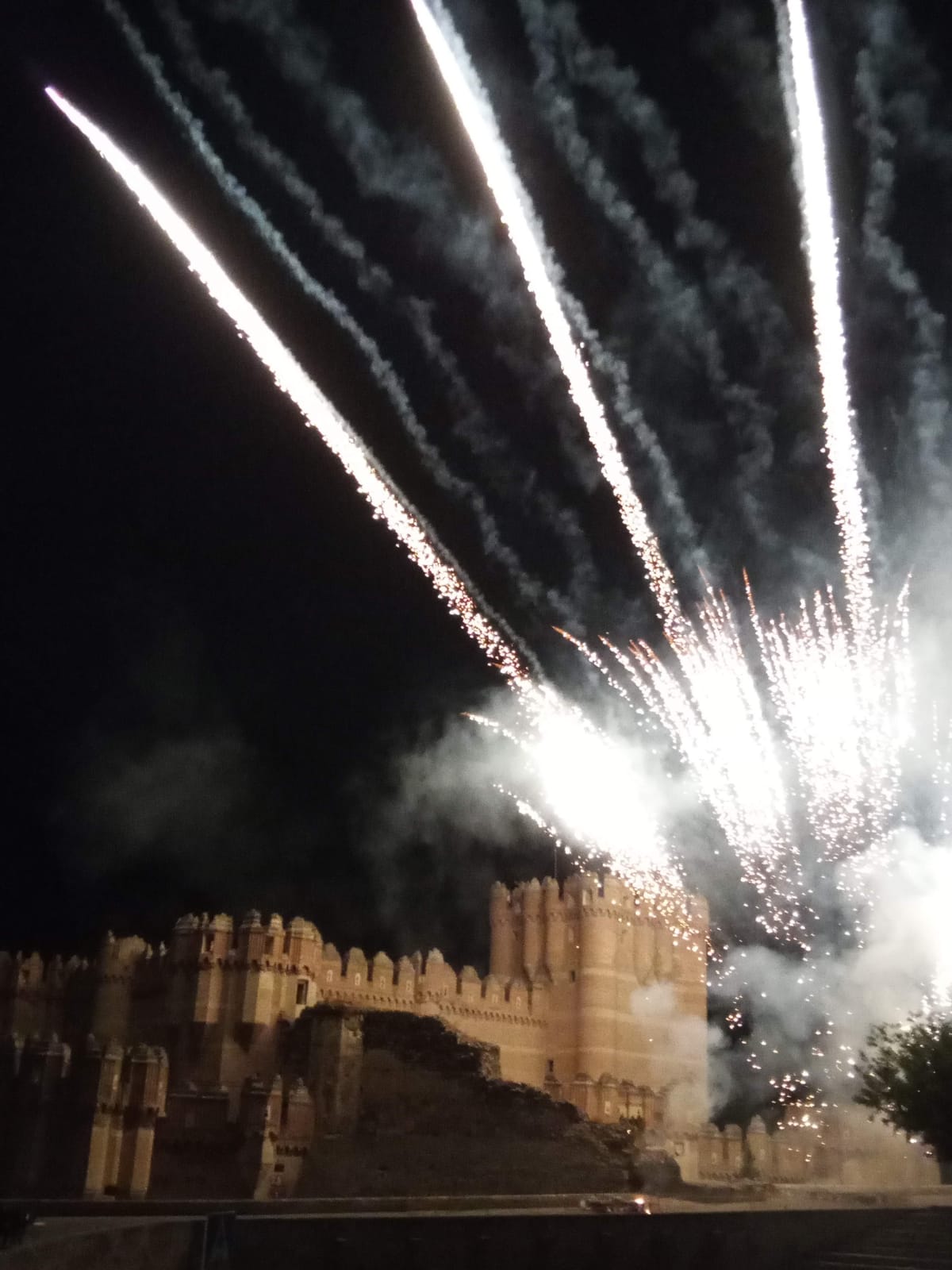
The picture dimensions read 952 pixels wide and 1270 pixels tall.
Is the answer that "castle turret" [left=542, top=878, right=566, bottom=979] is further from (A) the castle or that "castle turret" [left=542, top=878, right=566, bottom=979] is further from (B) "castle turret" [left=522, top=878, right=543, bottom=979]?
(B) "castle turret" [left=522, top=878, right=543, bottom=979]

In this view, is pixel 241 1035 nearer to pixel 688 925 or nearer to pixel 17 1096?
pixel 17 1096

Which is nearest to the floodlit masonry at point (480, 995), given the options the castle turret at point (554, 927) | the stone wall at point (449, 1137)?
the castle turret at point (554, 927)

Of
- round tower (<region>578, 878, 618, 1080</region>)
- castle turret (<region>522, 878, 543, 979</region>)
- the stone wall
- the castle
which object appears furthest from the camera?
castle turret (<region>522, 878, 543, 979</region>)

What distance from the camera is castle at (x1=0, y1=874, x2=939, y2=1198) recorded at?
3272cm

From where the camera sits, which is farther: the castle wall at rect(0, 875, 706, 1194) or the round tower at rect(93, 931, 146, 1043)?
the round tower at rect(93, 931, 146, 1043)

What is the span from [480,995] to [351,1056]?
30.6ft

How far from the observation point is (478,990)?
43.5 meters

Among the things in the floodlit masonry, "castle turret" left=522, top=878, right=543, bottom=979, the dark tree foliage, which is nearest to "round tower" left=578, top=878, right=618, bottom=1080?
the floodlit masonry

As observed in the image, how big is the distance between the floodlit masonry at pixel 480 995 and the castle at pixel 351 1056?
7 centimetres

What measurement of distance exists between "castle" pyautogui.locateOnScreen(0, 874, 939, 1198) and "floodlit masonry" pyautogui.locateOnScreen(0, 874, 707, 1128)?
7 centimetres

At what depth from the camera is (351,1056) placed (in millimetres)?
34844

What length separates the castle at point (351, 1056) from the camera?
107ft

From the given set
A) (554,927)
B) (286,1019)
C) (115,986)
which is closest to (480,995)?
(554,927)

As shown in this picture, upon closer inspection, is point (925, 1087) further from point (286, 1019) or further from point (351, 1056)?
point (286, 1019)
